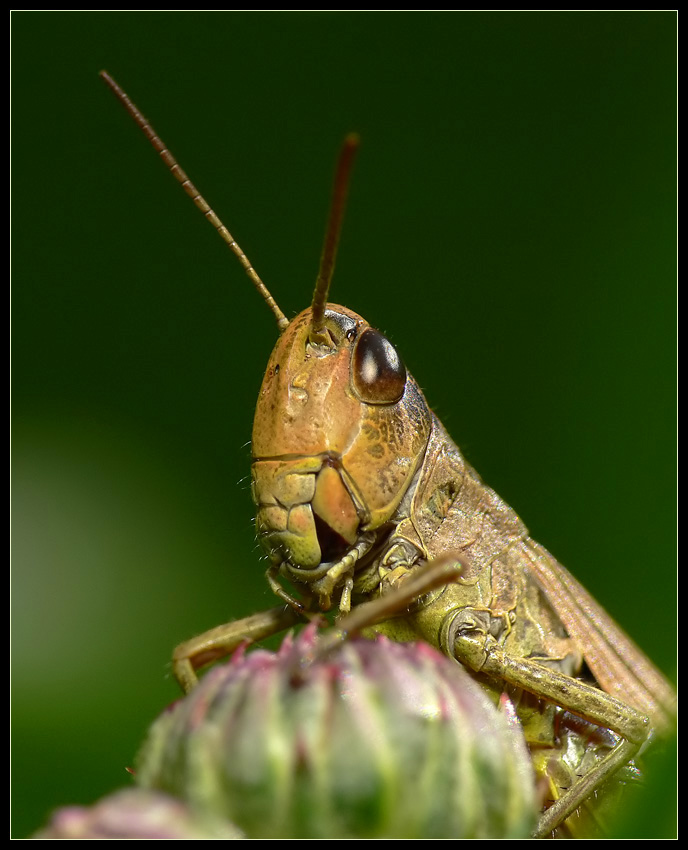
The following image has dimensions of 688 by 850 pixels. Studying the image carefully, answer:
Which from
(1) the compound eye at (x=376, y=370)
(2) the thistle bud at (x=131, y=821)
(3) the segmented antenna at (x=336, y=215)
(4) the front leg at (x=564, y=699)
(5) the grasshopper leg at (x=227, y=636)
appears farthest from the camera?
(5) the grasshopper leg at (x=227, y=636)

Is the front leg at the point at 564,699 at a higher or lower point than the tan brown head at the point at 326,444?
lower

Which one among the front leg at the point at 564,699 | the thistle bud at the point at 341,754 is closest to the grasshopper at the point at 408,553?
the front leg at the point at 564,699

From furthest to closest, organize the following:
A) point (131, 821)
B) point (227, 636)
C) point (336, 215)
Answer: point (227, 636) < point (336, 215) < point (131, 821)

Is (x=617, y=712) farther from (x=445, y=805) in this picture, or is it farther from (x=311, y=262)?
(x=311, y=262)

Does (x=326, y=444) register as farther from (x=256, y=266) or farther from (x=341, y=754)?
(x=256, y=266)

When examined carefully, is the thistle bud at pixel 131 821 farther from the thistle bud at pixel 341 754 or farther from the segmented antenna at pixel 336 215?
the segmented antenna at pixel 336 215

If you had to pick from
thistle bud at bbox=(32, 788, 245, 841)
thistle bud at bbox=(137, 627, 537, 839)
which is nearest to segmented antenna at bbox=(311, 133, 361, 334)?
thistle bud at bbox=(137, 627, 537, 839)

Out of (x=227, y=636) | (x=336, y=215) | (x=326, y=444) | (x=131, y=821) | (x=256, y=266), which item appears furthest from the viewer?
(x=256, y=266)

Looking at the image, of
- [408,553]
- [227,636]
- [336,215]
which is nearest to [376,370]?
[408,553]

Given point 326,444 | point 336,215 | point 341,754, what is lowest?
point 341,754
